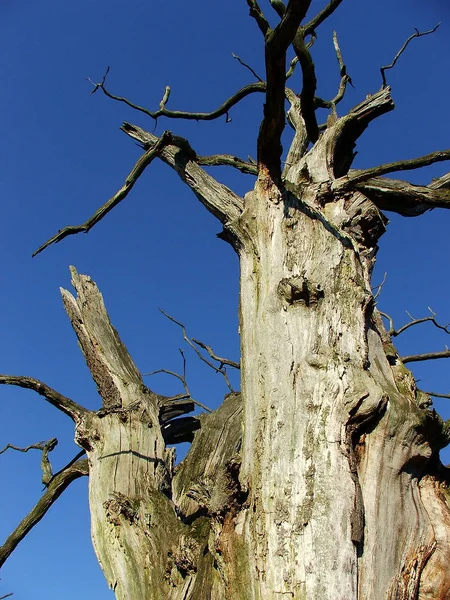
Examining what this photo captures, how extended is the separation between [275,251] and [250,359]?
64 centimetres

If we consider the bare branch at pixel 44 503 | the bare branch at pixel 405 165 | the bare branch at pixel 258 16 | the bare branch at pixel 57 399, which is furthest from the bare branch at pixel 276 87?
the bare branch at pixel 44 503

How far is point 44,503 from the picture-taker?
146 inches

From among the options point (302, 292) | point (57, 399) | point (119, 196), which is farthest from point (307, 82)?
point (57, 399)

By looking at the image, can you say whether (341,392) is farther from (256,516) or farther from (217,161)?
(217,161)

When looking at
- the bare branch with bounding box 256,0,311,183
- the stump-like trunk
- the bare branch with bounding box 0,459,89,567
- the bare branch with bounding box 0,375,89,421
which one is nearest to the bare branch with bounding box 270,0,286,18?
the bare branch with bounding box 256,0,311,183

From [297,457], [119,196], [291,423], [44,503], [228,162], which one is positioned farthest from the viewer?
[228,162]

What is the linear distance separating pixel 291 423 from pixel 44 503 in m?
2.13

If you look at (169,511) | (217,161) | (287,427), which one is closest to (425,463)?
(287,427)

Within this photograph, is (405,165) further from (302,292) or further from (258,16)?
(258,16)

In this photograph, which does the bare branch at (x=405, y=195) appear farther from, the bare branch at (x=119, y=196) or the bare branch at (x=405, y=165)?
the bare branch at (x=119, y=196)

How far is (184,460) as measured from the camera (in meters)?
4.39

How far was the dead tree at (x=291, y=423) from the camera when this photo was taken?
7.16ft

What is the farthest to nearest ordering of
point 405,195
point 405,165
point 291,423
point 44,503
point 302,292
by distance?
point 44,503
point 405,195
point 405,165
point 302,292
point 291,423

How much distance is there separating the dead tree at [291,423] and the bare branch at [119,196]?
0.04 feet
